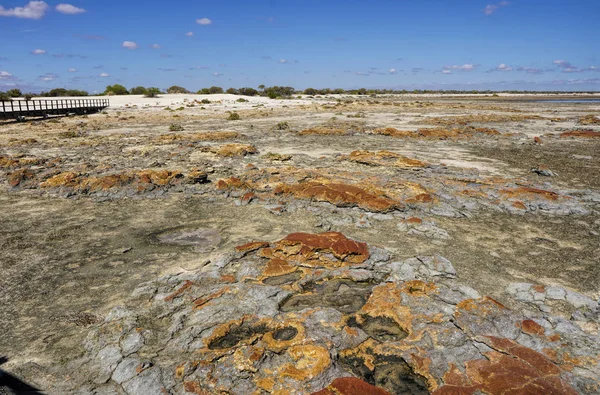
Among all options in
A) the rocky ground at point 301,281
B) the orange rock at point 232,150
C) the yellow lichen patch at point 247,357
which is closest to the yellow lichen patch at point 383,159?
the rocky ground at point 301,281

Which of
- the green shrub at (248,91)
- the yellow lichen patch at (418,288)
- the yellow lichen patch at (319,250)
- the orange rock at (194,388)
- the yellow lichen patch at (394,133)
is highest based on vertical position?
the green shrub at (248,91)

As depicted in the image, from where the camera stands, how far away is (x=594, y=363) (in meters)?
3.74

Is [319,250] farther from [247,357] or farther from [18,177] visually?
[18,177]

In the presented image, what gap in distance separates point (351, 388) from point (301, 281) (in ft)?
7.10

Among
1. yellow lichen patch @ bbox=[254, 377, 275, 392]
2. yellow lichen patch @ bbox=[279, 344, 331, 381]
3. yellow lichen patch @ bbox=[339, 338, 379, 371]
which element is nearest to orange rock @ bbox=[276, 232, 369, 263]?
yellow lichen patch @ bbox=[339, 338, 379, 371]

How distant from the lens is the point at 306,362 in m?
3.67

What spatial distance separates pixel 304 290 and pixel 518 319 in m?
Answer: 2.55

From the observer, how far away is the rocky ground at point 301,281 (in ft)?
12.1

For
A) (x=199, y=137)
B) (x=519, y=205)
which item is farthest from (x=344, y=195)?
(x=199, y=137)

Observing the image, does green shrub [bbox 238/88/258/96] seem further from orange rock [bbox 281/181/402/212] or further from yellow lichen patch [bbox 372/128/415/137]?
orange rock [bbox 281/181/402/212]

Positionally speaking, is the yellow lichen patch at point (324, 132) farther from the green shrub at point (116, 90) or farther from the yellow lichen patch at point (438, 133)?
the green shrub at point (116, 90)

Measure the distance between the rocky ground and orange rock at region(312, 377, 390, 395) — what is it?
0.05 ft

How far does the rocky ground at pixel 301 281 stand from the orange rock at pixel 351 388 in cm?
1

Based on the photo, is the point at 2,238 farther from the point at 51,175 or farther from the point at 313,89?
the point at 313,89
